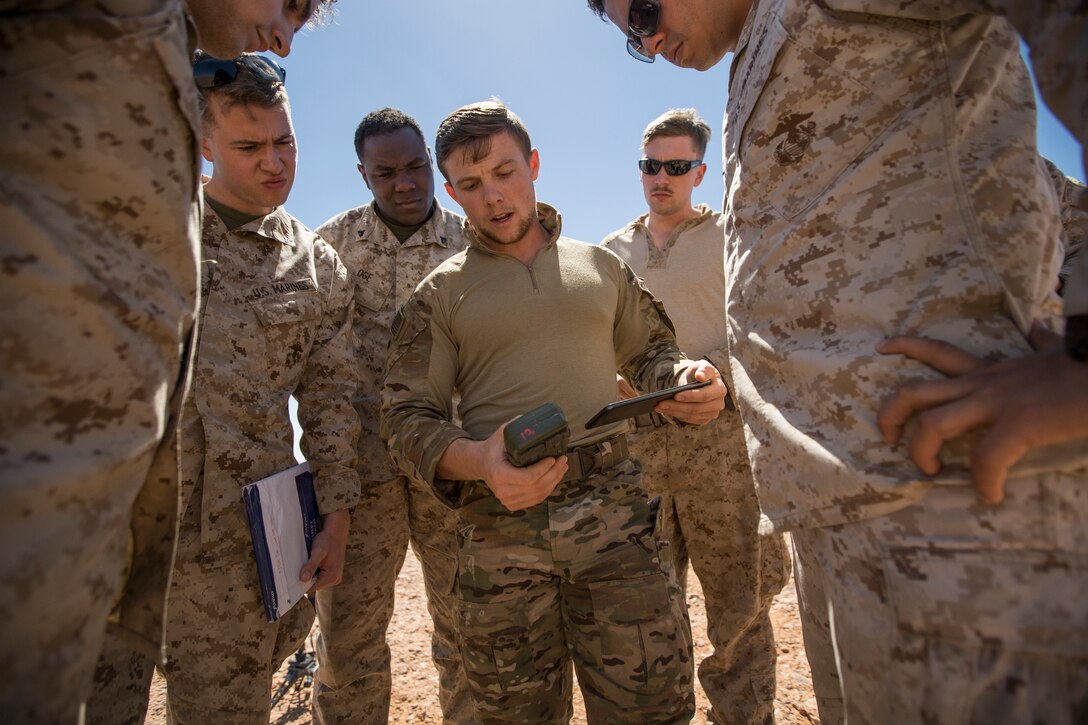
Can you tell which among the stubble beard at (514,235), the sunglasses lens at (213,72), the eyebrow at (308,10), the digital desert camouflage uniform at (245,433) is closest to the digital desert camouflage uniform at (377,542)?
the digital desert camouflage uniform at (245,433)

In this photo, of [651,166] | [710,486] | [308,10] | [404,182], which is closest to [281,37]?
[308,10]

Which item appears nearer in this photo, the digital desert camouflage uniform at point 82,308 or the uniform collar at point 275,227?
the digital desert camouflage uniform at point 82,308

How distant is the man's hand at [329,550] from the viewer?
7.88 feet

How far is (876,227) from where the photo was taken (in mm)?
1148

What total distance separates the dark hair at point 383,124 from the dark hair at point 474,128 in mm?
1447

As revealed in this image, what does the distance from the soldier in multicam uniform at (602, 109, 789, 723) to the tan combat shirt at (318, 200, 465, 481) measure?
1.33 meters

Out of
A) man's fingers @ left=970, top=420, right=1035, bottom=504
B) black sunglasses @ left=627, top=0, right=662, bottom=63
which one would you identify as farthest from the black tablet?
black sunglasses @ left=627, top=0, right=662, bottom=63

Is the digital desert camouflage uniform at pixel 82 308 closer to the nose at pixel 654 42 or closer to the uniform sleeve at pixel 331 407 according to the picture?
the nose at pixel 654 42

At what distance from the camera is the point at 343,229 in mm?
3584

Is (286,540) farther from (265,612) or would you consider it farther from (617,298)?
(617,298)

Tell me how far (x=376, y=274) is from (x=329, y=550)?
1621 mm

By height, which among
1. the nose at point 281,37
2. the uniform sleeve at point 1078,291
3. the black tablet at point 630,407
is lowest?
the black tablet at point 630,407

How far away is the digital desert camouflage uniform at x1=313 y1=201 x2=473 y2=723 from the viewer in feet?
9.46

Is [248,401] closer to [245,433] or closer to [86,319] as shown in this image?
[245,433]
